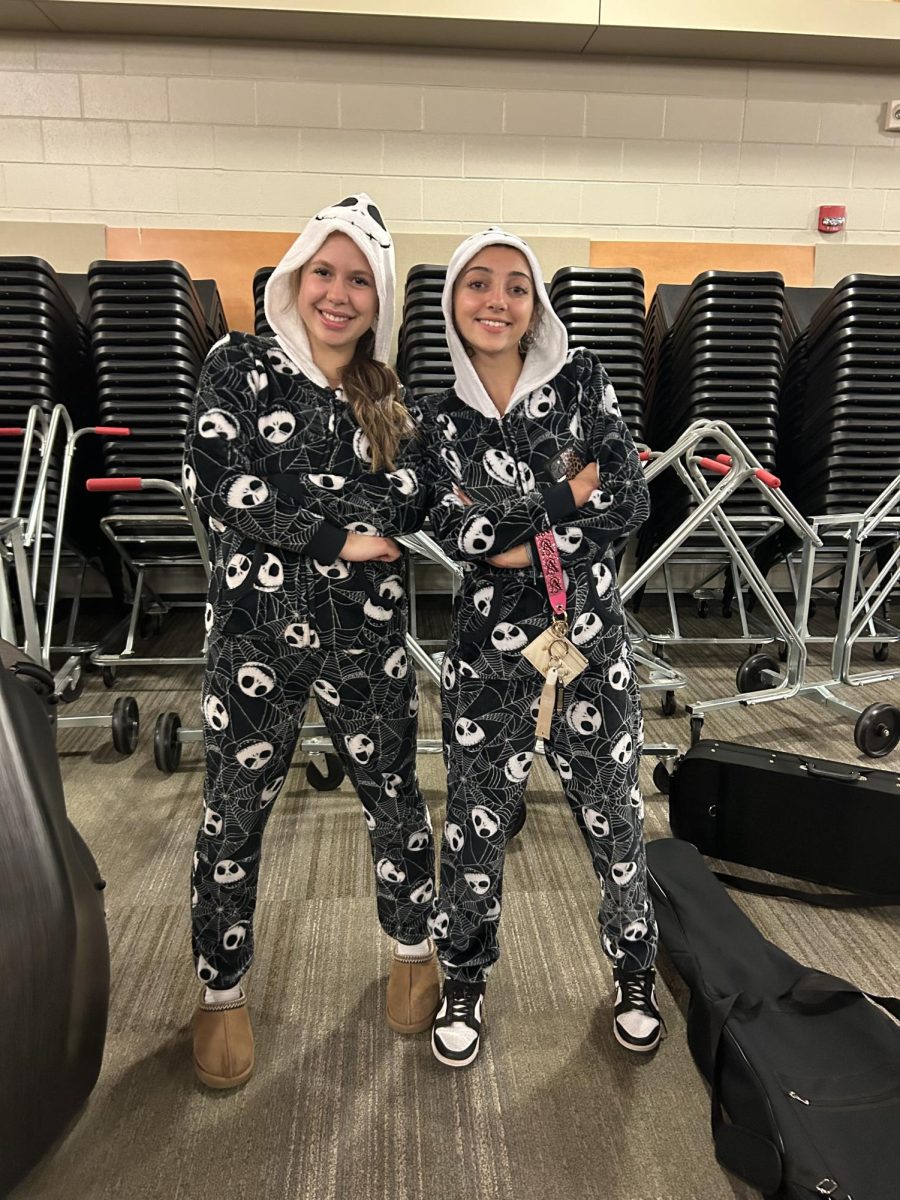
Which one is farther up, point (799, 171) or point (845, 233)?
point (799, 171)

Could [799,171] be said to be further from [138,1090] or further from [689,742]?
[138,1090]

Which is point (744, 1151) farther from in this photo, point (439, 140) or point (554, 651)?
point (439, 140)

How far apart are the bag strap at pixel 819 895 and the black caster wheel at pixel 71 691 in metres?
2.33

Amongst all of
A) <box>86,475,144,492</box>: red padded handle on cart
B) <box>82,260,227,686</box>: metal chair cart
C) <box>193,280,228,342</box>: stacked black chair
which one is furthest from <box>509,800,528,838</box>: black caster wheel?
<box>193,280,228,342</box>: stacked black chair

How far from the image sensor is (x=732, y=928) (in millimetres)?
1500

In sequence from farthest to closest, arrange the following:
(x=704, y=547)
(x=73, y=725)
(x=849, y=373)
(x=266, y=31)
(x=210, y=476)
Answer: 1. (x=266, y=31)
2. (x=704, y=547)
3. (x=849, y=373)
4. (x=73, y=725)
5. (x=210, y=476)

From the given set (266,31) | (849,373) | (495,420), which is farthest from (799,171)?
(495,420)

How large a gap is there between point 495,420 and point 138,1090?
131 cm

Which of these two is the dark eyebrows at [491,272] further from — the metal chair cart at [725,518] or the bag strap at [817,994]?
the bag strap at [817,994]

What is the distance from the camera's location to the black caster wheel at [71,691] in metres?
2.70

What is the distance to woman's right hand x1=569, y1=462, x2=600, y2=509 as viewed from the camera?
114cm

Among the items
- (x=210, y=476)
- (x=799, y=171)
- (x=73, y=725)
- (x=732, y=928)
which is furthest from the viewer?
(x=799, y=171)

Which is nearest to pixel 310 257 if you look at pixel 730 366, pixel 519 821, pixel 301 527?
pixel 301 527

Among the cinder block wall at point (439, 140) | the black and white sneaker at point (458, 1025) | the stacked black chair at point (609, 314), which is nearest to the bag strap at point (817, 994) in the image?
the black and white sneaker at point (458, 1025)
